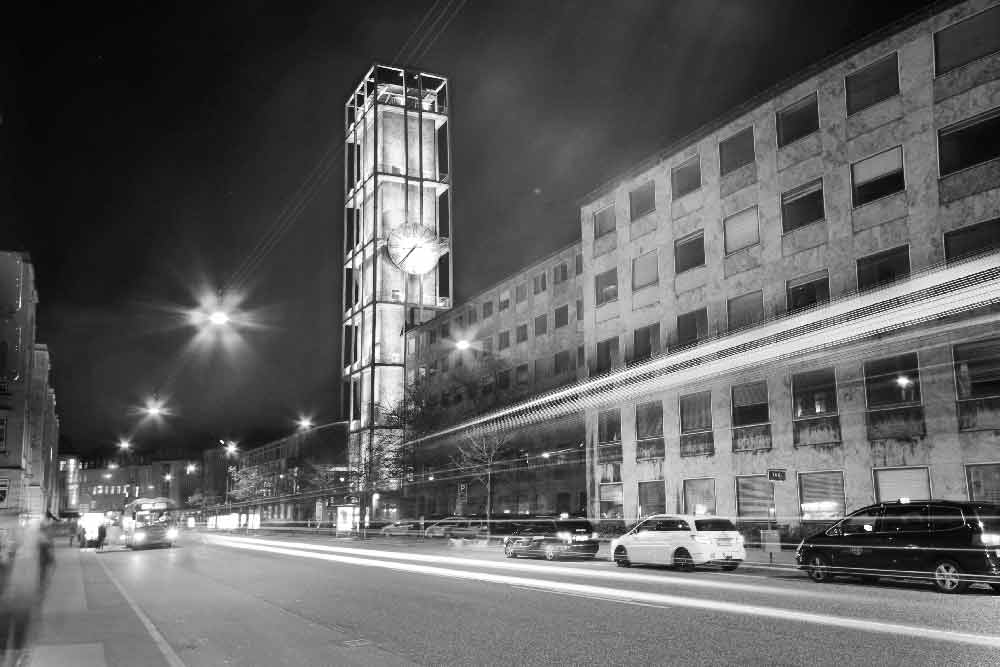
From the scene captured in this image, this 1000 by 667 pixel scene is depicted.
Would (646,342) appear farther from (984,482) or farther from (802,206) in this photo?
(984,482)

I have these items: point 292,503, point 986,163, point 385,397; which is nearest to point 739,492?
point 986,163

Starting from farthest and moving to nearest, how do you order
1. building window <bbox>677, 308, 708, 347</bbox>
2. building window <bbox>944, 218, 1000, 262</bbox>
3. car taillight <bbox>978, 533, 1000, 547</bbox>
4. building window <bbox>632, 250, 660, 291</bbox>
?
building window <bbox>632, 250, 660, 291</bbox> < building window <bbox>677, 308, 708, 347</bbox> < building window <bbox>944, 218, 1000, 262</bbox> < car taillight <bbox>978, 533, 1000, 547</bbox>

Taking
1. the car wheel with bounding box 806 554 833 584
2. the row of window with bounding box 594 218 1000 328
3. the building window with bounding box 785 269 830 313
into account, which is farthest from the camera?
the building window with bounding box 785 269 830 313

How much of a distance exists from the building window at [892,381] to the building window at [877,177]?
5.84 meters

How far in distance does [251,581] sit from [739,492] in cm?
2188

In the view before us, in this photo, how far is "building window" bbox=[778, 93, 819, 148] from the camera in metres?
33.1

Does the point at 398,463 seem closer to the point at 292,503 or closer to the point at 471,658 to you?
the point at 292,503

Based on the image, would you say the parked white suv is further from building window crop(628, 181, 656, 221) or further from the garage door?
building window crop(628, 181, 656, 221)

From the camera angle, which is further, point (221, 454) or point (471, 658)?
point (221, 454)

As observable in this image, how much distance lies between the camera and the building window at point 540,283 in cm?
5519

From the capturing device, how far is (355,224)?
87.8 m

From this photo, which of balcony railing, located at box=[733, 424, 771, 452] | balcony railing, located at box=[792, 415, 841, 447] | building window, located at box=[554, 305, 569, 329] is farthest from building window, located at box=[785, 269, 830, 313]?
building window, located at box=[554, 305, 569, 329]

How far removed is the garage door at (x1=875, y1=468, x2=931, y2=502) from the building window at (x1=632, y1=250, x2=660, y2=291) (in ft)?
45.8

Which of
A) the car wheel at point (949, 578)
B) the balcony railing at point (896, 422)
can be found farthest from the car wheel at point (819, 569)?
the balcony railing at point (896, 422)
